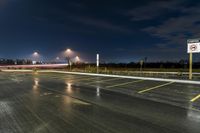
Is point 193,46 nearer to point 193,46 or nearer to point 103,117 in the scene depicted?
point 193,46

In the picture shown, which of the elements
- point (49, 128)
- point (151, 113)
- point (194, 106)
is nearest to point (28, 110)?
point (49, 128)

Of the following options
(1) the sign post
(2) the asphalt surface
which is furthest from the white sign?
(2) the asphalt surface

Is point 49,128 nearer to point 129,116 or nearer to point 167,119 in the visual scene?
point 129,116

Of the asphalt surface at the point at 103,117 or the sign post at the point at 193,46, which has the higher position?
the sign post at the point at 193,46

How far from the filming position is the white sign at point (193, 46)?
14.8m

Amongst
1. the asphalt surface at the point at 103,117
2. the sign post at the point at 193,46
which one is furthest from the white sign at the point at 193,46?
the asphalt surface at the point at 103,117

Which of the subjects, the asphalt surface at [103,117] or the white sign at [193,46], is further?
the white sign at [193,46]

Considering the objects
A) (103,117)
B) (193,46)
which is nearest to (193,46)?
(193,46)

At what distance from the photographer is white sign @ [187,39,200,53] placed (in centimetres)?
1484

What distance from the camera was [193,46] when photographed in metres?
15.1

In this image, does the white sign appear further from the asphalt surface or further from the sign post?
the asphalt surface

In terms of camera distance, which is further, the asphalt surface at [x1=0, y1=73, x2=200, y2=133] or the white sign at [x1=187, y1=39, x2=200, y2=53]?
the white sign at [x1=187, y1=39, x2=200, y2=53]

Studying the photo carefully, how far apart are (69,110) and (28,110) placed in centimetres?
163

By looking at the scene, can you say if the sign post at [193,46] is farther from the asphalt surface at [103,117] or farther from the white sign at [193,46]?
the asphalt surface at [103,117]
